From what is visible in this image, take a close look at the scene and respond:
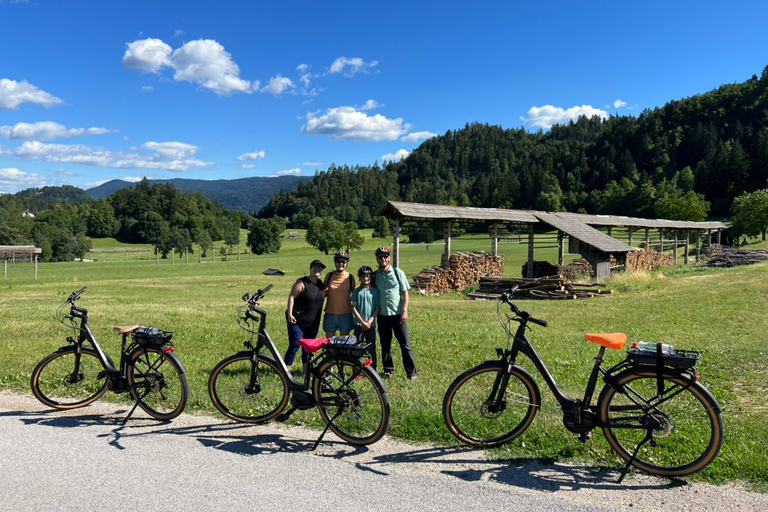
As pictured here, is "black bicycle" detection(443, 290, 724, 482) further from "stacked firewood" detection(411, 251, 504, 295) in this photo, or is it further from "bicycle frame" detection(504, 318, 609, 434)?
"stacked firewood" detection(411, 251, 504, 295)

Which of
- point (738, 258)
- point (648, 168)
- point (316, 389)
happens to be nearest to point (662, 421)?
point (316, 389)

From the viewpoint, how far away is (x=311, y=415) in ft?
18.7

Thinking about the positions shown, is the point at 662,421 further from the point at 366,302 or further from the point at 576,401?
the point at 366,302

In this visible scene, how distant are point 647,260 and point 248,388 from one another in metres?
31.9

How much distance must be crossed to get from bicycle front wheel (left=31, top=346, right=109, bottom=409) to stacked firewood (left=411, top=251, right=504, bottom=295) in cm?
1535

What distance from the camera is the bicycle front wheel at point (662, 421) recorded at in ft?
13.5

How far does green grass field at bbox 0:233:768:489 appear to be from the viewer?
4.93 metres

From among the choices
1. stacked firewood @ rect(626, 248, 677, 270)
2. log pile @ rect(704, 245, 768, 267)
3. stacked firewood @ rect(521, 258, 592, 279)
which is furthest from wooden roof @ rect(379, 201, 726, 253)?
log pile @ rect(704, 245, 768, 267)

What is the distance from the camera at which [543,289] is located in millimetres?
20109

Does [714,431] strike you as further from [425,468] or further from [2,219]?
[2,219]

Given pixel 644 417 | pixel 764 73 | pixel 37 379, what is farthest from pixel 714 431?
pixel 764 73

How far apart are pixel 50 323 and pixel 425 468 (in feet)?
40.0

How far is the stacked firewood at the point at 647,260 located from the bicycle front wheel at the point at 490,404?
27.0 meters

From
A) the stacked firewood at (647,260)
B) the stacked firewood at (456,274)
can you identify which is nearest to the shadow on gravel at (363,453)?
the stacked firewood at (456,274)
